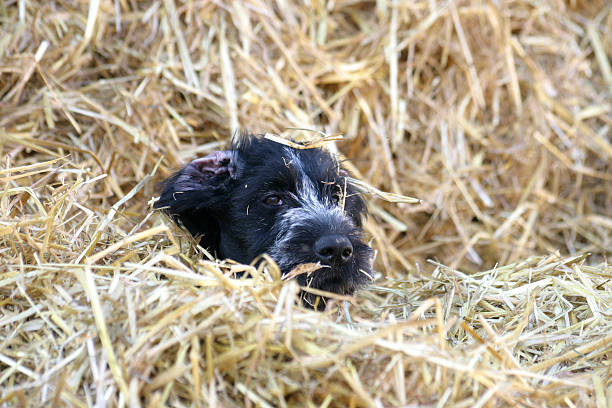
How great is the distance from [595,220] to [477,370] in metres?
3.90

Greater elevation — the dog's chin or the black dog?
the black dog

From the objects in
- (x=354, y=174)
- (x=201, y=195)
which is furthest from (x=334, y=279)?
(x=354, y=174)

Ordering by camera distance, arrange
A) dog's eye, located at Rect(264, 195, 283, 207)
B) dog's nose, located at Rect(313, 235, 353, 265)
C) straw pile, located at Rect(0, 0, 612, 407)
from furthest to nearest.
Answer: dog's eye, located at Rect(264, 195, 283, 207) → dog's nose, located at Rect(313, 235, 353, 265) → straw pile, located at Rect(0, 0, 612, 407)

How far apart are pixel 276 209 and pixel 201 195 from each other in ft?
1.47

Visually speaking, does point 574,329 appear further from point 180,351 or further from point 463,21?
point 463,21

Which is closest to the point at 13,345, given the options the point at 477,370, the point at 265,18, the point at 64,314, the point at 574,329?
the point at 64,314

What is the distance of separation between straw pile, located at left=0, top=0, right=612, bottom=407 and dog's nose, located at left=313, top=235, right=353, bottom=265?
0.96 feet

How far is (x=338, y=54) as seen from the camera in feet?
18.0

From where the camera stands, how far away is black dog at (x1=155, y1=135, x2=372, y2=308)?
3.37m

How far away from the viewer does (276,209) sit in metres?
3.61

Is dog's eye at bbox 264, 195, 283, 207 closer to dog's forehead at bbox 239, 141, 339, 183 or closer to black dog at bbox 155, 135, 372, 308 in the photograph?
black dog at bbox 155, 135, 372, 308

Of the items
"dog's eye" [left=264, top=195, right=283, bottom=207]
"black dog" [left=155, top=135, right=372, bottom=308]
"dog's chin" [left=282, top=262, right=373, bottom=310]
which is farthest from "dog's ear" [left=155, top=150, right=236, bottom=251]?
"dog's chin" [left=282, top=262, right=373, bottom=310]

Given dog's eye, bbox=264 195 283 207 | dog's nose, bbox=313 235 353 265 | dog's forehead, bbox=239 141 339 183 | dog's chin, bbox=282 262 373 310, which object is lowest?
dog's chin, bbox=282 262 373 310

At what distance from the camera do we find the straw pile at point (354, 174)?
242 centimetres
